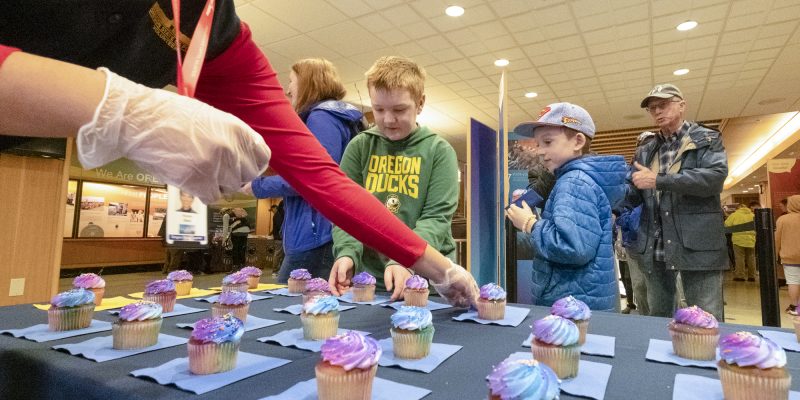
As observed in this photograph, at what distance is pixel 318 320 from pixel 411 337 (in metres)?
0.29

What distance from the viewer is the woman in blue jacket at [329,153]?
2.14 metres

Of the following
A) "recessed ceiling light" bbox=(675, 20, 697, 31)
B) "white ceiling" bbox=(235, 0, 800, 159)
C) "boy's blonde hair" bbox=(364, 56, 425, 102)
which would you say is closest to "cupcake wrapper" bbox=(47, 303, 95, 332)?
"boy's blonde hair" bbox=(364, 56, 425, 102)

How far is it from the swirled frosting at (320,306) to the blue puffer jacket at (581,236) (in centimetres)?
101

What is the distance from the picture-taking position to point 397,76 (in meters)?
1.87

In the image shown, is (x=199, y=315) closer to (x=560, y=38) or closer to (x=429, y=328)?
(x=429, y=328)

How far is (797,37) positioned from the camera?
5867 millimetres

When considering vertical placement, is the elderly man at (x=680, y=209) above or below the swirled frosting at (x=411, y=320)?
above

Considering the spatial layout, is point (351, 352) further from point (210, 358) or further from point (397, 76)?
point (397, 76)

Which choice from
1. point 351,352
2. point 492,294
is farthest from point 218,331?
point 492,294

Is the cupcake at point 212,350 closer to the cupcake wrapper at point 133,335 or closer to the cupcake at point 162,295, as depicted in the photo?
the cupcake wrapper at point 133,335

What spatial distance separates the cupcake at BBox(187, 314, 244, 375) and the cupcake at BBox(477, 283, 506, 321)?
0.74 m

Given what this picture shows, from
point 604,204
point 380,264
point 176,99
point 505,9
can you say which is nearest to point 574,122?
point 604,204

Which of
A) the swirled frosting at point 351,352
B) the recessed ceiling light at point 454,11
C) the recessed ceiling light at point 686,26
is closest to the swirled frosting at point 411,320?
the swirled frosting at point 351,352

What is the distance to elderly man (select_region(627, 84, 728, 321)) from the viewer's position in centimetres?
262
